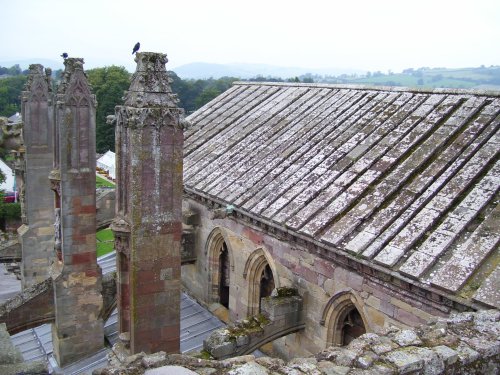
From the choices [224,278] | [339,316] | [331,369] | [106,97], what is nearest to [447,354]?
[331,369]

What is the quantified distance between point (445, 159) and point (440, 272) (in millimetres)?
3840

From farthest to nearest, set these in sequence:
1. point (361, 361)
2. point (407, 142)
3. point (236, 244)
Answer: point (236, 244), point (407, 142), point (361, 361)

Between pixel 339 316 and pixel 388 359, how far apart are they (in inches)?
262

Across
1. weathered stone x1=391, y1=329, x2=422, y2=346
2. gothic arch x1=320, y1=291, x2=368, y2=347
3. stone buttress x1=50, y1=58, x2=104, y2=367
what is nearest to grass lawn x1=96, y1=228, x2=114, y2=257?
stone buttress x1=50, y1=58, x2=104, y2=367

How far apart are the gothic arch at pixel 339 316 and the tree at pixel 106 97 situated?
54797 mm

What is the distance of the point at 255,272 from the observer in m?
16.1

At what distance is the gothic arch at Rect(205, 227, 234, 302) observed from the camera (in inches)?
712

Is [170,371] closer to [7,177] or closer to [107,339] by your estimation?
[107,339]

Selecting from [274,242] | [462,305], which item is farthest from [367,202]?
[462,305]

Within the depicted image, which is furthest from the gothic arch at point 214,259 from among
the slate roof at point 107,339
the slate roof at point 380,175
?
the slate roof at point 380,175

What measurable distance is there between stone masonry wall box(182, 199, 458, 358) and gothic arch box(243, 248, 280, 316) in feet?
0.58

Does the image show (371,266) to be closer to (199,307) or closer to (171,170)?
(171,170)

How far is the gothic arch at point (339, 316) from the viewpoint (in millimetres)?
12422

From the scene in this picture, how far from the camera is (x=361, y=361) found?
20.8ft
